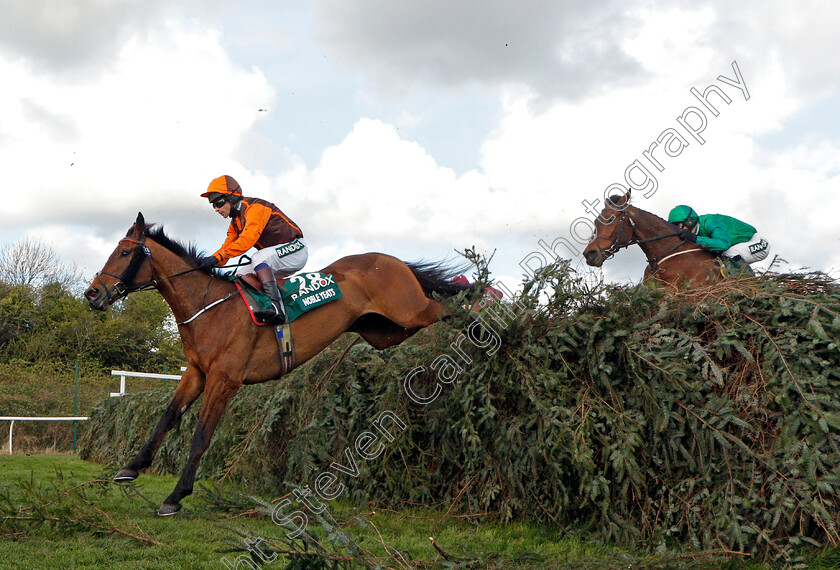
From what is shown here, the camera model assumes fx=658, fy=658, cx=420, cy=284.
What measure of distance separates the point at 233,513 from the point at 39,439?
12.9m

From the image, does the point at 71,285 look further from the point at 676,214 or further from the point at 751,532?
the point at 751,532

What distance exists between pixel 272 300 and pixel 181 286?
34.1 inches

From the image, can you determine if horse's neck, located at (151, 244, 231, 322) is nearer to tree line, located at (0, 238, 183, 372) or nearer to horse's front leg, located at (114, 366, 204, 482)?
horse's front leg, located at (114, 366, 204, 482)

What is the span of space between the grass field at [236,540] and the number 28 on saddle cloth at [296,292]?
66.3 inches

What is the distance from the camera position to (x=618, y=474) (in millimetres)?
4621

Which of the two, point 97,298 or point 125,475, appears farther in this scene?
point 97,298

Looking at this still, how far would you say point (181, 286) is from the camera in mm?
5973

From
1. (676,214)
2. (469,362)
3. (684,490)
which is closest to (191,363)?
(469,362)

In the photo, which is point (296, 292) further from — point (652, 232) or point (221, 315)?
point (652, 232)

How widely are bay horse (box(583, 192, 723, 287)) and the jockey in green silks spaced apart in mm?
114

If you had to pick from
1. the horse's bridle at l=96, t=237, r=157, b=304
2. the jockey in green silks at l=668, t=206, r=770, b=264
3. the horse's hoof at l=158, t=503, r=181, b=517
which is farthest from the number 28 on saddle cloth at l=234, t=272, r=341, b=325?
the jockey in green silks at l=668, t=206, r=770, b=264

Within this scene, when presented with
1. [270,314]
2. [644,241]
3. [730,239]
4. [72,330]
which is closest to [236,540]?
[270,314]

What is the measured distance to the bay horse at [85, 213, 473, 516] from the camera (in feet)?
18.6

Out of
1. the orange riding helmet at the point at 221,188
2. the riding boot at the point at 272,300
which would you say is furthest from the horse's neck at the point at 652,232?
the orange riding helmet at the point at 221,188
